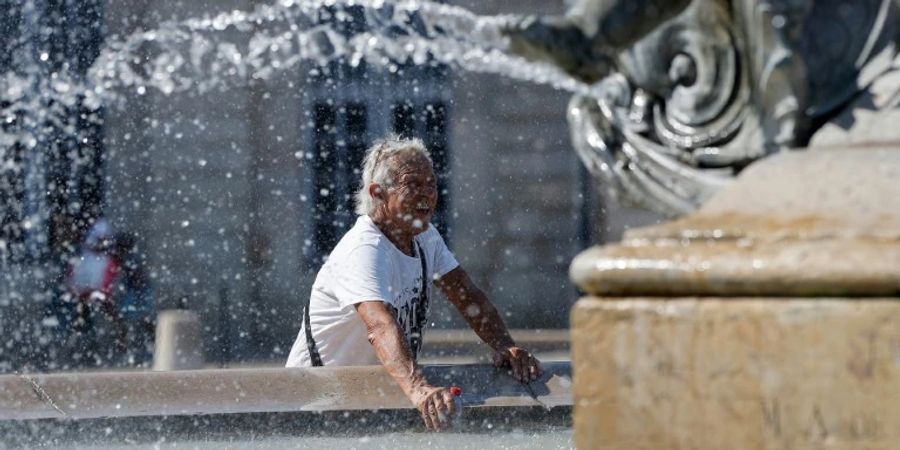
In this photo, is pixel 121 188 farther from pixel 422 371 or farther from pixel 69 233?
pixel 422 371

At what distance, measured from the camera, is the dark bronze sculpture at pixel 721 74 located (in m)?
2.17

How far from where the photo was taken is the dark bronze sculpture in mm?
2168

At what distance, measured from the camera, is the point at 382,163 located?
450 cm

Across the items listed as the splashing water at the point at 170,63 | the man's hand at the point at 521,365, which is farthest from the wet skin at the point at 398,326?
the splashing water at the point at 170,63

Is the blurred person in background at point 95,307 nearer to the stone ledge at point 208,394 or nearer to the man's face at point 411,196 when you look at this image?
the man's face at point 411,196

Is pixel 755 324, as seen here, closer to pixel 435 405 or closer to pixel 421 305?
pixel 435 405

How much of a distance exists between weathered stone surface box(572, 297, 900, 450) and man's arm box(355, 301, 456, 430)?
190cm

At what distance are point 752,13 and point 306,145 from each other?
1290 centimetres

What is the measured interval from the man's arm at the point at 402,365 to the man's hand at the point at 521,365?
12.0 inches

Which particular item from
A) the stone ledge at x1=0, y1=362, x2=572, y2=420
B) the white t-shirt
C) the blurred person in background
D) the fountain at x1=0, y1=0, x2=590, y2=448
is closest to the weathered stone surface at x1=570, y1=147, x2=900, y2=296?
the fountain at x1=0, y1=0, x2=590, y2=448

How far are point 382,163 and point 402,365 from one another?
81cm

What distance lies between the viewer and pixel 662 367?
1767 millimetres

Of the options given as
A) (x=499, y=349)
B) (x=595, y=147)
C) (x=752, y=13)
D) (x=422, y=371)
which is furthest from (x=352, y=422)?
(x=752, y=13)

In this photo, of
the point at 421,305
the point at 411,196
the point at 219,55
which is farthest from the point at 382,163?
the point at 219,55
